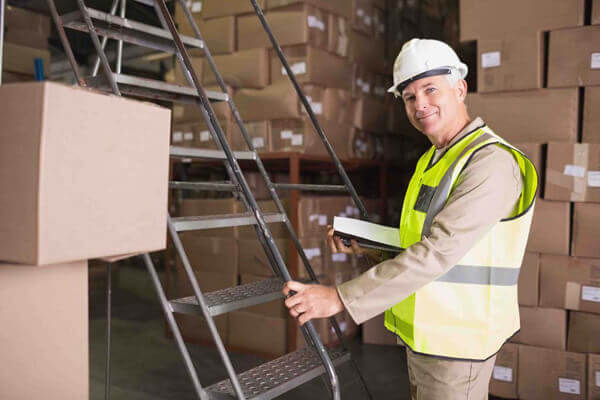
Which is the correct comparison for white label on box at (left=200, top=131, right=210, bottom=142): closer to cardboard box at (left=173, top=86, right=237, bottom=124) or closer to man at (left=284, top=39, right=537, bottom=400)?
cardboard box at (left=173, top=86, right=237, bottom=124)

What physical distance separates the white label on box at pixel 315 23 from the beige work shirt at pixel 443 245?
2654 mm

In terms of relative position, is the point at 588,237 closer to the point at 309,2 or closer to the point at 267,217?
the point at 267,217

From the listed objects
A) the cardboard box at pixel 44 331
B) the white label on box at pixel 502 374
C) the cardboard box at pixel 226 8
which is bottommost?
the white label on box at pixel 502 374

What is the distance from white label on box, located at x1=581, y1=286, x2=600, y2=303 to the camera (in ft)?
9.34

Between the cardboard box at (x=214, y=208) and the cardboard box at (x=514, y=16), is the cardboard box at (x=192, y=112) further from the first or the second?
the cardboard box at (x=514, y=16)

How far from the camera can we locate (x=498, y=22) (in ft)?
10.1

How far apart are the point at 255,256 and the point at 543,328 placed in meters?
2.10

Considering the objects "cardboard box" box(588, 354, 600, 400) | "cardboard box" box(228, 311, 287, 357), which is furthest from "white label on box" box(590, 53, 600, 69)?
"cardboard box" box(228, 311, 287, 357)

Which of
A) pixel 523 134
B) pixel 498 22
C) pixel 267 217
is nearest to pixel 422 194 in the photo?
pixel 267 217

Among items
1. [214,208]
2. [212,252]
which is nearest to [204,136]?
[214,208]

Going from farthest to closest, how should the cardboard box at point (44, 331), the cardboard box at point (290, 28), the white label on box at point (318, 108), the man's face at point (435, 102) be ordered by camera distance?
the white label on box at point (318, 108), the cardboard box at point (290, 28), the man's face at point (435, 102), the cardboard box at point (44, 331)

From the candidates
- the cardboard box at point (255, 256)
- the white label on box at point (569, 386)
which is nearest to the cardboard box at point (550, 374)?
the white label on box at point (569, 386)

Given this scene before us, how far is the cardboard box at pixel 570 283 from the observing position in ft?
9.37

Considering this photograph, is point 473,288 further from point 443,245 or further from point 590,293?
point 590,293
